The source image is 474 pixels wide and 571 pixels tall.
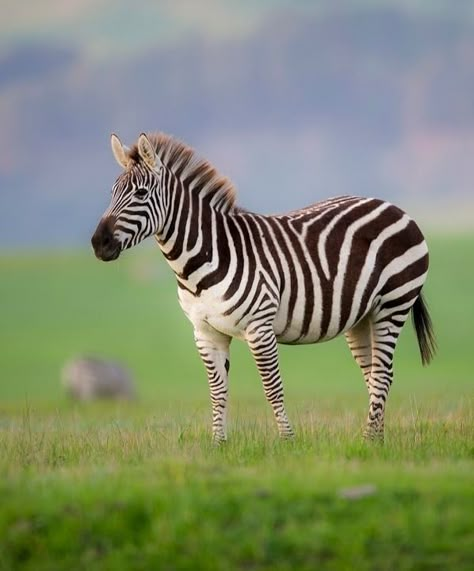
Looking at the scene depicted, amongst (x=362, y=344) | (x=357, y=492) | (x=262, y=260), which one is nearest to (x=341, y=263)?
(x=262, y=260)

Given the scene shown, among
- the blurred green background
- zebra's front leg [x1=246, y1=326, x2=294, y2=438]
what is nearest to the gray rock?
the blurred green background

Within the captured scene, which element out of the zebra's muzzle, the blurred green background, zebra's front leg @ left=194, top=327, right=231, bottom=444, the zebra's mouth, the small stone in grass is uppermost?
the blurred green background

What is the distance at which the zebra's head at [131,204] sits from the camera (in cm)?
1240

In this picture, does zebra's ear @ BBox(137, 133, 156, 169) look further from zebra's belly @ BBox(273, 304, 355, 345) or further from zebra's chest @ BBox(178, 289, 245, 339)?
zebra's belly @ BBox(273, 304, 355, 345)

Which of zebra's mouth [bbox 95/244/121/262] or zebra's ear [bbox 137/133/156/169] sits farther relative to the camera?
zebra's ear [bbox 137/133/156/169]

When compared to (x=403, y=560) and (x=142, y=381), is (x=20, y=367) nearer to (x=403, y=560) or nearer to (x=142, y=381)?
(x=142, y=381)

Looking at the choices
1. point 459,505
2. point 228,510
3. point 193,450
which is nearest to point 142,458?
point 193,450

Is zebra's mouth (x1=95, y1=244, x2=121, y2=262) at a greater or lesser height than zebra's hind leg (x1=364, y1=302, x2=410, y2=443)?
greater

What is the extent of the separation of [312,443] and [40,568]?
4596 millimetres

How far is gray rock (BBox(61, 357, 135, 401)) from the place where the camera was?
37.8m

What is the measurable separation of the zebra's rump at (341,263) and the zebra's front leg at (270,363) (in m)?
0.46

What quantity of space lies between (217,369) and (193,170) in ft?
7.52

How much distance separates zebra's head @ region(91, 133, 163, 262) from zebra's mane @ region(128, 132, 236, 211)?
326 millimetres

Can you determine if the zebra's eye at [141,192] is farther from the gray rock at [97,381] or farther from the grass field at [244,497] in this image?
the gray rock at [97,381]
